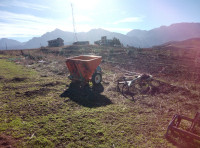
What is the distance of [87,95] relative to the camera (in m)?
6.24

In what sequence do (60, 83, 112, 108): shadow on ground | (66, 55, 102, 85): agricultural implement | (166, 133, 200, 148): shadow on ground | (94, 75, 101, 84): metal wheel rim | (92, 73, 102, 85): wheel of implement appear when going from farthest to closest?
(94, 75, 101, 84): metal wheel rim
(92, 73, 102, 85): wheel of implement
(66, 55, 102, 85): agricultural implement
(60, 83, 112, 108): shadow on ground
(166, 133, 200, 148): shadow on ground

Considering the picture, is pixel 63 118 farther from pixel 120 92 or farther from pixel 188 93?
pixel 188 93

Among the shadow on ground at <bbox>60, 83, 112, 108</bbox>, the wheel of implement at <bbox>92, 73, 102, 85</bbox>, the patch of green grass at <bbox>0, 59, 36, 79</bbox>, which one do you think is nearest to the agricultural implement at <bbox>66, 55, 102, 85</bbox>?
the wheel of implement at <bbox>92, 73, 102, 85</bbox>

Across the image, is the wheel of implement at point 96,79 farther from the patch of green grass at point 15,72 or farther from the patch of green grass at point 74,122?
the patch of green grass at point 15,72

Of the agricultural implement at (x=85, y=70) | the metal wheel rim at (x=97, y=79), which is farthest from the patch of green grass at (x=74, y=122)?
the metal wheel rim at (x=97, y=79)

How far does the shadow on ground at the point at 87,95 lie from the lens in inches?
216

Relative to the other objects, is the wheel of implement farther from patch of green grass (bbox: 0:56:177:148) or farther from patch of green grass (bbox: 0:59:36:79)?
patch of green grass (bbox: 0:59:36:79)

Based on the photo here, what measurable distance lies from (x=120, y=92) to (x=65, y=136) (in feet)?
12.8

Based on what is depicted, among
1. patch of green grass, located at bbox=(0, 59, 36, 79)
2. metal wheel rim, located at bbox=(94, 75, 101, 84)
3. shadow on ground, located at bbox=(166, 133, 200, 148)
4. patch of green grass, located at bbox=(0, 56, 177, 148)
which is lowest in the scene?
shadow on ground, located at bbox=(166, 133, 200, 148)

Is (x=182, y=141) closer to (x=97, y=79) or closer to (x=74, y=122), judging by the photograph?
(x=74, y=122)

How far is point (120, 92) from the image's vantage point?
662 cm

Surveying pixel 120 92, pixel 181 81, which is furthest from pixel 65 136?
pixel 181 81

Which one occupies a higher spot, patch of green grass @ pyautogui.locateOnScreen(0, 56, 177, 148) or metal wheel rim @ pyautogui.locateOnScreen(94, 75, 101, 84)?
metal wheel rim @ pyautogui.locateOnScreen(94, 75, 101, 84)

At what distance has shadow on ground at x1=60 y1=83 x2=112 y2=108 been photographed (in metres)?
5.48
